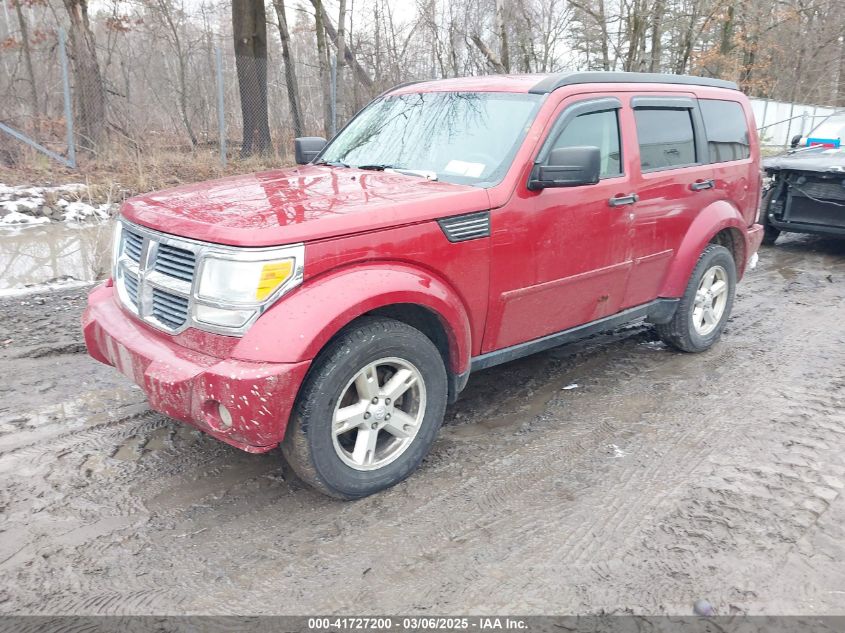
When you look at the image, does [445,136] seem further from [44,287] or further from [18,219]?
[18,219]

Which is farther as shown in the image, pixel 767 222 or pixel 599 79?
pixel 767 222

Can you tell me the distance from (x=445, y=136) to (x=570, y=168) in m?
0.89

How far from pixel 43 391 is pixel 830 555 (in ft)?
14.7

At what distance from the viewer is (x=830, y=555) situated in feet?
9.38

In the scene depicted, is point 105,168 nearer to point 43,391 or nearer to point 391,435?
point 43,391

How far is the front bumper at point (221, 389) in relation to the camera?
2.74m

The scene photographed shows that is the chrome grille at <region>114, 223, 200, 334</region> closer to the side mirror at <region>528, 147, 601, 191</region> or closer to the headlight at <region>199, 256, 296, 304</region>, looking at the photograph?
the headlight at <region>199, 256, 296, 304</region>

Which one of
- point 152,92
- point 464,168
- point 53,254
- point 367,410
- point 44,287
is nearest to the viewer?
point 367,410

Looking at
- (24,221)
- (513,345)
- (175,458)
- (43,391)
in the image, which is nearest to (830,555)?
(513,345)

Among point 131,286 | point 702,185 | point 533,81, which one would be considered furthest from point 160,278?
point 702,185

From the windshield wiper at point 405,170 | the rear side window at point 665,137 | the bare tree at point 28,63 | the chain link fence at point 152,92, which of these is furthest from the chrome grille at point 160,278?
the bare tree at point 28,63

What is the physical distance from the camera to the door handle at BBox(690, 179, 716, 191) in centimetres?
477

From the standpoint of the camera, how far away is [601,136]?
418 centimetres

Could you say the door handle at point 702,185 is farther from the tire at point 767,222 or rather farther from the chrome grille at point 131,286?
the tire at point 767,222
